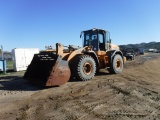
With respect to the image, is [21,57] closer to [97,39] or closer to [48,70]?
[97,39]

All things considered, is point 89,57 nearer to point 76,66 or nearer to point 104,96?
point 76,66

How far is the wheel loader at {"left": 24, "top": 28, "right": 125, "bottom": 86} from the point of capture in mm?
9742

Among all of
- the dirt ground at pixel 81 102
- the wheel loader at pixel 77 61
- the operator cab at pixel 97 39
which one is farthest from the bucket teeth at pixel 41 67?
the operator cab at pixel 97 39

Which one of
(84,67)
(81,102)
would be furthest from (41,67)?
(81,102)

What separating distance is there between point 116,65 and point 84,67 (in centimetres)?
307

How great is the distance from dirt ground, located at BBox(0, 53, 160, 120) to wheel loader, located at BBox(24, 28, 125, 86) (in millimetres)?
537

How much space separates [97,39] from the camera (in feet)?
43.1

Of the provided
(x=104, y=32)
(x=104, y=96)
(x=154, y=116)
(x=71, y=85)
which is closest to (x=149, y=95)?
(x=104, y=96)

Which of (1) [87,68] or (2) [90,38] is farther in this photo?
(2) [90,38]

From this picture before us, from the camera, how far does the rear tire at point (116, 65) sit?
1337 centimetres

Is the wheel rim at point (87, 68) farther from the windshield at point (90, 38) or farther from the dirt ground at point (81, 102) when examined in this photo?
the windshield at point (90, 38)

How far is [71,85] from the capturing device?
10180mm

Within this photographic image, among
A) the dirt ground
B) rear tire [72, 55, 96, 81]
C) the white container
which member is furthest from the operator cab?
the white container

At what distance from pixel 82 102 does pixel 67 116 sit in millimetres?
1406
